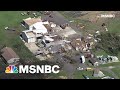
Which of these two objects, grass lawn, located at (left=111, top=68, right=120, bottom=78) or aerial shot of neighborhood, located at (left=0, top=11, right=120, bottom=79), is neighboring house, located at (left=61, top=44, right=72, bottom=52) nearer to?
aerial shot of neighborhood, located at (left=0, top=11, right=120, bottom=79)

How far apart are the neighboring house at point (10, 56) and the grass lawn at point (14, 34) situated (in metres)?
0.12

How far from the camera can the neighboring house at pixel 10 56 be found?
30.7ft

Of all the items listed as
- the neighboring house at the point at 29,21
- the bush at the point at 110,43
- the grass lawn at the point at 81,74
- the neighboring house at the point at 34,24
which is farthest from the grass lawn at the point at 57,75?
the neighboring house at the point at 29,21

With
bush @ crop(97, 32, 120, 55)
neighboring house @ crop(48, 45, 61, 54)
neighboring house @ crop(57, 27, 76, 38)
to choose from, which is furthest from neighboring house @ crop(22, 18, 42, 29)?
bush @ crop(97, 32, 120, 55)

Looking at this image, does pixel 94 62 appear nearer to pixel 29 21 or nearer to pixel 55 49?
pixel 55 49

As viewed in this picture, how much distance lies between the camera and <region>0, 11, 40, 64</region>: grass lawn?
382 inches

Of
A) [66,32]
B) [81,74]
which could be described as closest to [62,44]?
[66,32]

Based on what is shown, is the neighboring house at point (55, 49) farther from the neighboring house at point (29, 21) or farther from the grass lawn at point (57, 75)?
the neighboring house at point (29, 21)

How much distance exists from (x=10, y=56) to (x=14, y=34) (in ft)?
4.07

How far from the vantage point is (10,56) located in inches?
372
